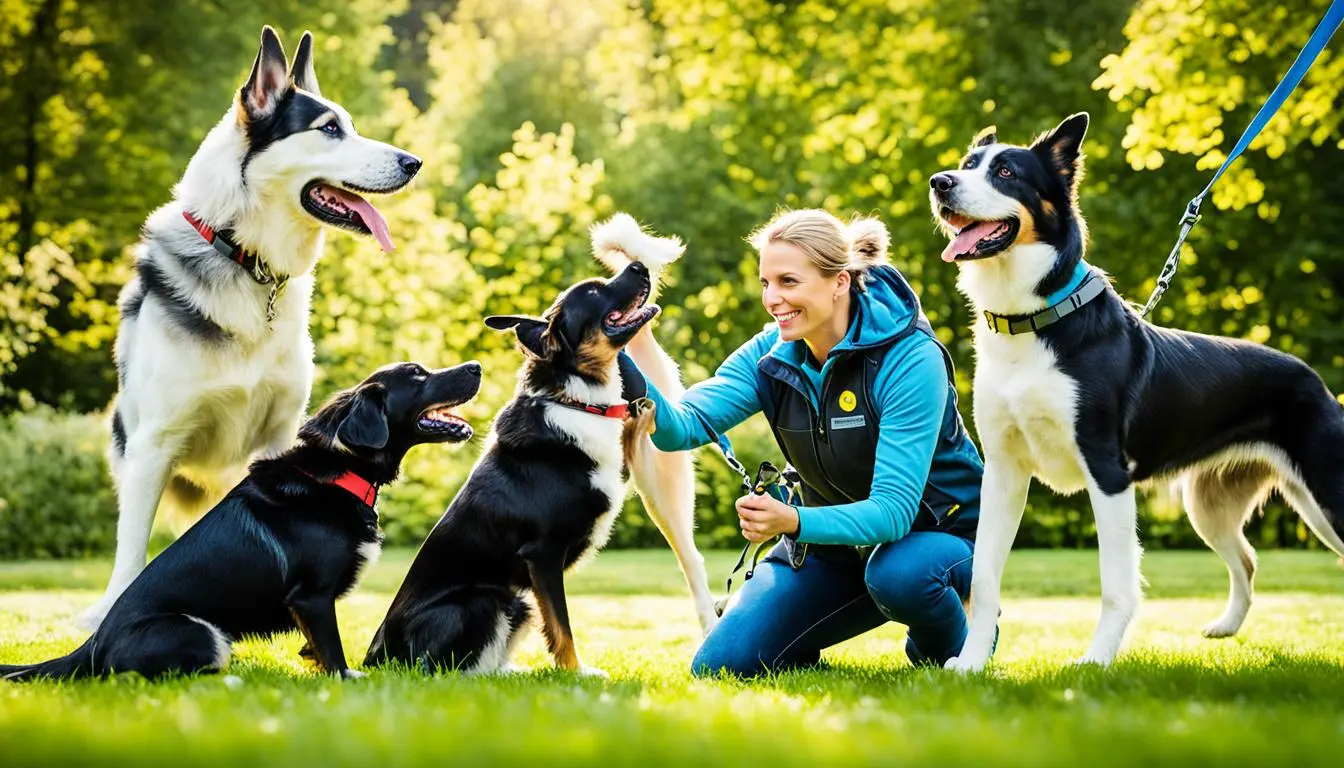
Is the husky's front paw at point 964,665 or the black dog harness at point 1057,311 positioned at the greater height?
the black dog harness at point 1057,311

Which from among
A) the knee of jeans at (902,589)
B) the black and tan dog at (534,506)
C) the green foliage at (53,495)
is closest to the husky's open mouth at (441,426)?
the black and tan dog at (534,506)

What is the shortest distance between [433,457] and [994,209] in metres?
10.8

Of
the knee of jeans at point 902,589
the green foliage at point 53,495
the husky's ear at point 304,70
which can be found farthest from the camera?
the green foliage at point 53,495

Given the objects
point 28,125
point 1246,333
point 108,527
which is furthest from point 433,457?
point 1246,333

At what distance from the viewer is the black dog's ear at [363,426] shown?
438 centimetres

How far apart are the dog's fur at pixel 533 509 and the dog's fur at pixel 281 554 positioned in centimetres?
26

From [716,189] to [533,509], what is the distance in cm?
1674

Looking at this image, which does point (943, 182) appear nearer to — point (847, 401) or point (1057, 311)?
point (1057, 311)

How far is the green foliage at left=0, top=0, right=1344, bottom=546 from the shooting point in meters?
15.0

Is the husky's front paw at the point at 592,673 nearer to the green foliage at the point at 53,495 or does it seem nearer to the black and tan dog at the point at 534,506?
the black and tan dog at the point at 534,506

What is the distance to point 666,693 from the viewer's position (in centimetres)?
371

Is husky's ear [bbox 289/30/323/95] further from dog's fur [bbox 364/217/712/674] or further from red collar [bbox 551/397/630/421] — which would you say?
red collar [bbox 551/397/630/421]

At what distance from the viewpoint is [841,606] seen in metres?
4.72

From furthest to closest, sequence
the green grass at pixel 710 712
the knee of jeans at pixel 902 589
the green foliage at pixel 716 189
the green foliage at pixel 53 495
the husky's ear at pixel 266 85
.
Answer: the green foliage at pixel 716 189 → the green foliage at pixel 53 495 → the husky's ear at pixel 266 85 → the knee of jeans at pixel 902 589 → the green grass at pixel 710 712
